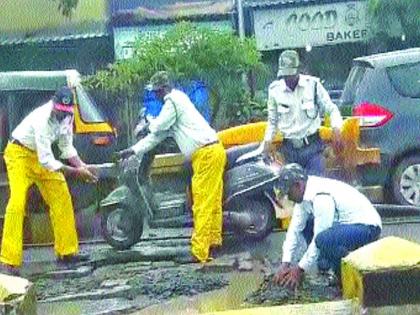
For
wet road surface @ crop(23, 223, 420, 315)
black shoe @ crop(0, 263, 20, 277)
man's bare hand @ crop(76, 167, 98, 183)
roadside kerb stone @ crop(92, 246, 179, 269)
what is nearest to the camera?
wet road surface @ crop(23, 223, 420, 315)

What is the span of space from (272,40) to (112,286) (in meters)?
8.28

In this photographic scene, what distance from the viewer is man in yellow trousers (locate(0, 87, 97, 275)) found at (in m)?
9.91

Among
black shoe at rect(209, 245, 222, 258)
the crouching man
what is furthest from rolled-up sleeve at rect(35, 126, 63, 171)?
the crouching man

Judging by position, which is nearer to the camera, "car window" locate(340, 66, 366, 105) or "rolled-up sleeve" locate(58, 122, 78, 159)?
"rolled-up sleeve" locate(58, 122, 78, 159)

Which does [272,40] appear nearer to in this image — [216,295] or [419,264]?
[216,295]

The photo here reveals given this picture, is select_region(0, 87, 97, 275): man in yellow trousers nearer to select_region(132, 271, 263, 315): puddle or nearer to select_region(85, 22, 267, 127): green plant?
select_region(132, 271, 263, 315): puddle

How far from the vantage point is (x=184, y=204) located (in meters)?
10.6

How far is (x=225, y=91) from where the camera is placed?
49.9 ft

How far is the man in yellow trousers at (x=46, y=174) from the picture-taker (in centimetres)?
991

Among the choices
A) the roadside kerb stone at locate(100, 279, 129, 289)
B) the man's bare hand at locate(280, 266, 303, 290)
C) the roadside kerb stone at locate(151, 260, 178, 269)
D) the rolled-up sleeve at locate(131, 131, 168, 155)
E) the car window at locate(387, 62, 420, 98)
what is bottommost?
the roadside kerb stone at locate(100, 279, 129, 289)

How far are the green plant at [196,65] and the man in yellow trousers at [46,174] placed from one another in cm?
462

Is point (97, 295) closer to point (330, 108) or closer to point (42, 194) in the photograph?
point (42, 194)

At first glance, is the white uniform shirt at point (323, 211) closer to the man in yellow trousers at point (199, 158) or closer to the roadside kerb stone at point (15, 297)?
the roadside kerb stone at point (15, 297)

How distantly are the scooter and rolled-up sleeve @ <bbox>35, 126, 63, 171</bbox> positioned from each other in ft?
2.36
